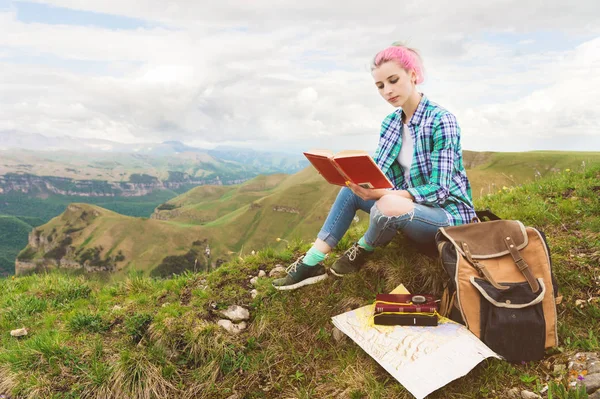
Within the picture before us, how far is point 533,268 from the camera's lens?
4.11 metres

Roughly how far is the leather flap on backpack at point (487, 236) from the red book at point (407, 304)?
0.82 m

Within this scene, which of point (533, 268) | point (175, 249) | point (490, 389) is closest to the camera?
point (490, 389)

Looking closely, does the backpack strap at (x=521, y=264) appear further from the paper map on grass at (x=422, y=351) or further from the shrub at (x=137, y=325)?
the shrub at (x=137, y=325)

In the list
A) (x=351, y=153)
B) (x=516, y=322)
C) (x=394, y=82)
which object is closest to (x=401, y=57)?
(x=394, y=82)

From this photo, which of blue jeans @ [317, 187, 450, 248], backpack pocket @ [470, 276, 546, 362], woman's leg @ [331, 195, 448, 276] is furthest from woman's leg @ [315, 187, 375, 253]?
backpack pocket @ [470, 276, 546, 362]

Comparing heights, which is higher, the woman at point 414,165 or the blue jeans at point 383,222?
the woman at point 414,165

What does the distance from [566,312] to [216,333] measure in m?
4.49

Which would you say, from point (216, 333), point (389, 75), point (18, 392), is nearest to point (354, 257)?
point (216, 333)

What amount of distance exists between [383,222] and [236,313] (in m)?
2.66

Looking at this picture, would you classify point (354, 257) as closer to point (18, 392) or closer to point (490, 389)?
point (490, 389)

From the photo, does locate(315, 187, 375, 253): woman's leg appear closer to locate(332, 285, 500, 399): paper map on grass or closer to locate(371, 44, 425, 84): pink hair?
locate(332, 285, 500, 399): paper map on grass

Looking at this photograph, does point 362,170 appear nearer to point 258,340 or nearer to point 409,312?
point 409,312

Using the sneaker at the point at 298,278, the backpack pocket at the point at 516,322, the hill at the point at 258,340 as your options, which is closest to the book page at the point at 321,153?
the sneaker at the point at 298,278

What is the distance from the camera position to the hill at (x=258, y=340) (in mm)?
4055
